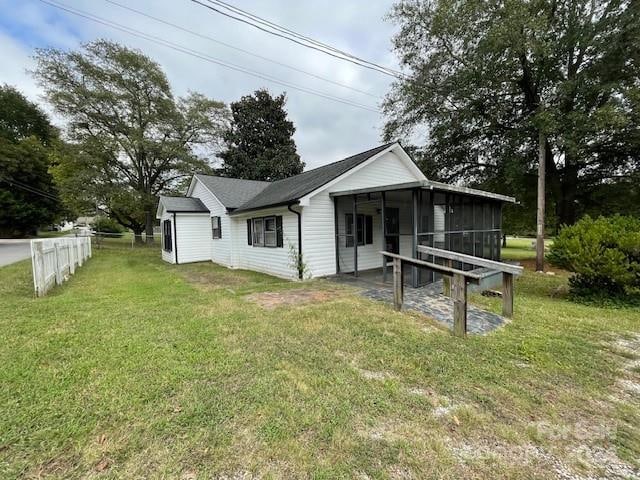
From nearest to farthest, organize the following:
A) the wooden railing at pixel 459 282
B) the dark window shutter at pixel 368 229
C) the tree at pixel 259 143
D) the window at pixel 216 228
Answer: the wooden railing at pixel 459 282 → the dark window shutter at pixel 368 229 → the window at pixel 216 228 → the tree at pixel 259 143

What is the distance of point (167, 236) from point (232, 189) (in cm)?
406

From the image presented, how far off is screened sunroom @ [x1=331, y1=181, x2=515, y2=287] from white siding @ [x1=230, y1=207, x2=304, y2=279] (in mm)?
1513

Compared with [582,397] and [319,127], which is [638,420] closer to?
[582,397]

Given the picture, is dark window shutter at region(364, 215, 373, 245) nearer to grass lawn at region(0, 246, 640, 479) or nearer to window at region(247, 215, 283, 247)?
window at region(247, 215, 283, 247)

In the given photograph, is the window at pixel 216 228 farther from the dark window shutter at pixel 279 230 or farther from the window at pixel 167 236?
the dark window shutter at pixel 279 230

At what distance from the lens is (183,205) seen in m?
13.9

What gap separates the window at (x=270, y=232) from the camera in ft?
32.1

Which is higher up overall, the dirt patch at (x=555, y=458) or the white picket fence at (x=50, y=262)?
the white picket fence at (x=50, y=262)

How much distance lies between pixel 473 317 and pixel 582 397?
225 cm

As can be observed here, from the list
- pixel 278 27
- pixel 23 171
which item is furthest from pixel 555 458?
pixel 23 171

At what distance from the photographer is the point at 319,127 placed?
22.2m

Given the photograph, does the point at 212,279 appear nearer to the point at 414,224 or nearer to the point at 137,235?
the point at 414,224

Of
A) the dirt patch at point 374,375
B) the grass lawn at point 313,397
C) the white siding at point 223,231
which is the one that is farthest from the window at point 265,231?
the dirt patch at point 374,375

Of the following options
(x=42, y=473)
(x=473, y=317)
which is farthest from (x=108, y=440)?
(x=473, y=317)
